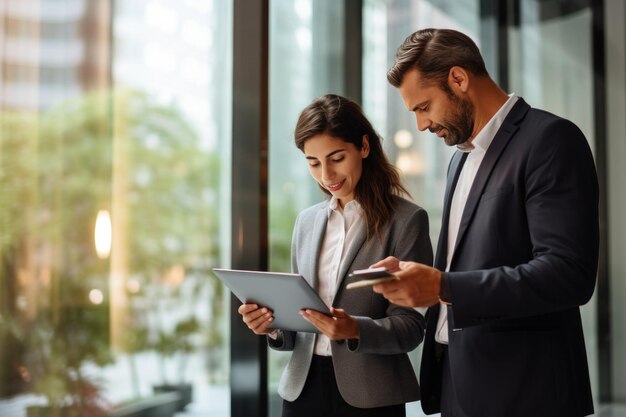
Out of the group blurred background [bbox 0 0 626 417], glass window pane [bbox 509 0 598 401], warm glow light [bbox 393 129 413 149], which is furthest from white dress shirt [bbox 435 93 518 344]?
glass window pane [bbox 509 0 598 401]

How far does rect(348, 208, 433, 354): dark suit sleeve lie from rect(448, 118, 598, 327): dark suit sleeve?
317mm

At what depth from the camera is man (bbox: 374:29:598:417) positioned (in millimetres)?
1573

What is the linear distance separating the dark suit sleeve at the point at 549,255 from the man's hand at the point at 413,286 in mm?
41

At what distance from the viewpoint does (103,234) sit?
2.54 meters

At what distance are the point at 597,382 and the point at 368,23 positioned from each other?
2.96 m

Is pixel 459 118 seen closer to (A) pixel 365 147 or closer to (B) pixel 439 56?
(B) pixel 439 56

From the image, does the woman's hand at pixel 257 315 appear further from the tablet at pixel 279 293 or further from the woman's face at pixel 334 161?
the woman's face at pixel 334 161

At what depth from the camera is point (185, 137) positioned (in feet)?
8.89

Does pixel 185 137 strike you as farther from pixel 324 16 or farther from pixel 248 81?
pixel 324 16

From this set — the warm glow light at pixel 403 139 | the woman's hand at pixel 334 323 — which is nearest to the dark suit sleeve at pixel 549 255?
the woman's hand at pixel 334 323

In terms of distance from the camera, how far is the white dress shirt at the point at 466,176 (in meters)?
1.80

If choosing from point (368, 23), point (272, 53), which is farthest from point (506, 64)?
point (272, 53)

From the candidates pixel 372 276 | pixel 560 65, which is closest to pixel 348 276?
pixel 372 276

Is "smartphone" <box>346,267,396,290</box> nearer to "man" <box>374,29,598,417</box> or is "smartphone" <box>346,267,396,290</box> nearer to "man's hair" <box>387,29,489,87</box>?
"man" <box>374,29,598,417</box>
